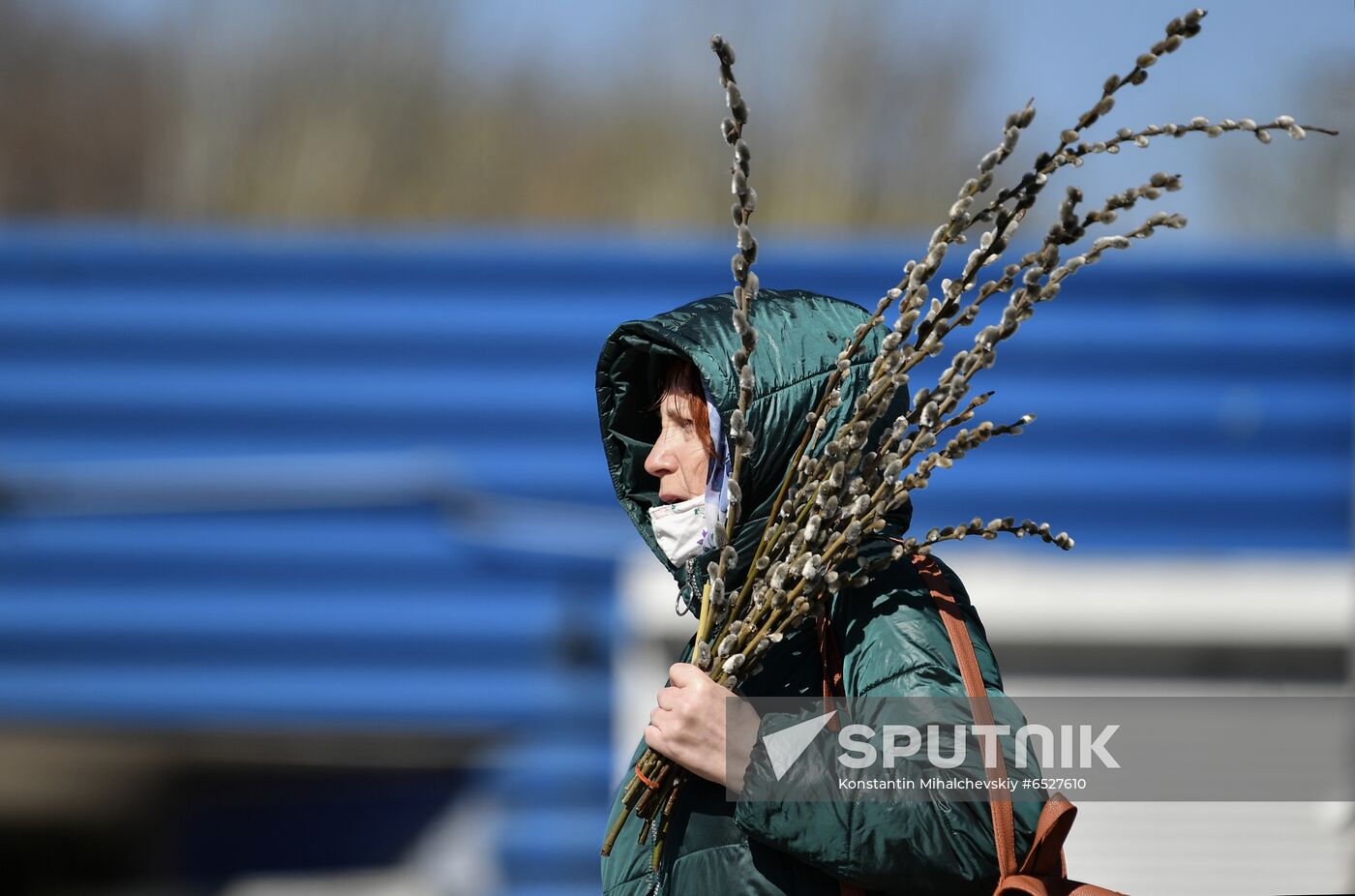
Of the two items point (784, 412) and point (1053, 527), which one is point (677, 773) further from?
point (1053, 527)

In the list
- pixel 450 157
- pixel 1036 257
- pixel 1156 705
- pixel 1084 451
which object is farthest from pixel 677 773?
pixel 450 157

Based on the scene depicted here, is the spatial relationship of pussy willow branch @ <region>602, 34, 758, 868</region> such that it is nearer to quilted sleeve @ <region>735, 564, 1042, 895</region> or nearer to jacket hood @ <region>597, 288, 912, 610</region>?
jacket hood @ <region>597, 288, 912, 610</region>

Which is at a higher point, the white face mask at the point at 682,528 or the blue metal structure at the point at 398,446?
the blue metal structure at the point at 398,446

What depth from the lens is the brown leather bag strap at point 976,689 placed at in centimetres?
140

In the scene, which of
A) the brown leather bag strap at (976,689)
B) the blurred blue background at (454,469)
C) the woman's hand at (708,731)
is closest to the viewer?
the brown leather bag strap at (976,689)

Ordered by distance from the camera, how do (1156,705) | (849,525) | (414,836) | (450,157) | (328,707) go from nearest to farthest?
(849,525) → (1156,705) → (328,707) → (450,157) → (414,836)

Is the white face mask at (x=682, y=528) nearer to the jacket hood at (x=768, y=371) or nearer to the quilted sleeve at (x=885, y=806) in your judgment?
the jacket hood at (x=768, y=371)

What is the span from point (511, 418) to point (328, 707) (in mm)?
1399

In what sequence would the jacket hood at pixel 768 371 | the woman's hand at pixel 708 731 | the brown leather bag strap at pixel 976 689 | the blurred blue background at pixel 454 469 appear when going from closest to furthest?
the brown leather bag strap at pixel 976 689
the woman's hand at pixel 708 731
the jacket hood at pixel 768 371
the blurred blue background at pixel 454 469

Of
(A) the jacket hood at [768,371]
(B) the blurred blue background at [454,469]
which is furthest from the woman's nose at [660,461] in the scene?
(B) the blurred blue background at [454,469]

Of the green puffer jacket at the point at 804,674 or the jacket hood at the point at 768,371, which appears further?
the jacket hood at the point at 768,371

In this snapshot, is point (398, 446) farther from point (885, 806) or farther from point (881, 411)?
point (885, 806)

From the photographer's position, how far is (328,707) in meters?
5.71

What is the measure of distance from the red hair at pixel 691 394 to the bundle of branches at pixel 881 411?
0.48ft
